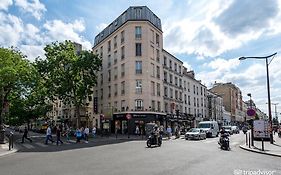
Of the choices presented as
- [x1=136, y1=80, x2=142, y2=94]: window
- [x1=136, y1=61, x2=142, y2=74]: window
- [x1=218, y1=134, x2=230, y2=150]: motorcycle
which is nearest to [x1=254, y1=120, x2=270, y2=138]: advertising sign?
[x1=218, y1=134, x2=230, y2=150]: motorcycle

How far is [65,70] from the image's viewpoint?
142 feet

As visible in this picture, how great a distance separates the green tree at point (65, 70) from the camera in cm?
4244

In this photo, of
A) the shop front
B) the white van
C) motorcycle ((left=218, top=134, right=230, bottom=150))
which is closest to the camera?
motorcycle ((left=218, top=134, right=230, bottom=150))

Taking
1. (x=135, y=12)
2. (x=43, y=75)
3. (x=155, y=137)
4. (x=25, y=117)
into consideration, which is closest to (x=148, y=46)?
(x=135, y=12)

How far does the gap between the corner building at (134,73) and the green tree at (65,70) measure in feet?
12.6

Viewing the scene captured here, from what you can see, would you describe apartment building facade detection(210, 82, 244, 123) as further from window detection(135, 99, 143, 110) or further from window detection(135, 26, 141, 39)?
window detection(135, 99, 143, 110)

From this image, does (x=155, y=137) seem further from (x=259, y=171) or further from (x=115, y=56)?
(x=115, y=56)

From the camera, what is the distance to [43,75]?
43.3 m

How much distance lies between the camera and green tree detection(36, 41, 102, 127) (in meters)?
42.4

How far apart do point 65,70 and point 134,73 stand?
10295 mm

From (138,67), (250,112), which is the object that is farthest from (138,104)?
(250,112)

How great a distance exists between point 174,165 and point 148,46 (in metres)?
32.8

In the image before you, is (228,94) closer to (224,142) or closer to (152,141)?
(224,142)

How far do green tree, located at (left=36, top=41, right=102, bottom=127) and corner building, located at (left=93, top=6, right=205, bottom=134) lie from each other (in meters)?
3.83
